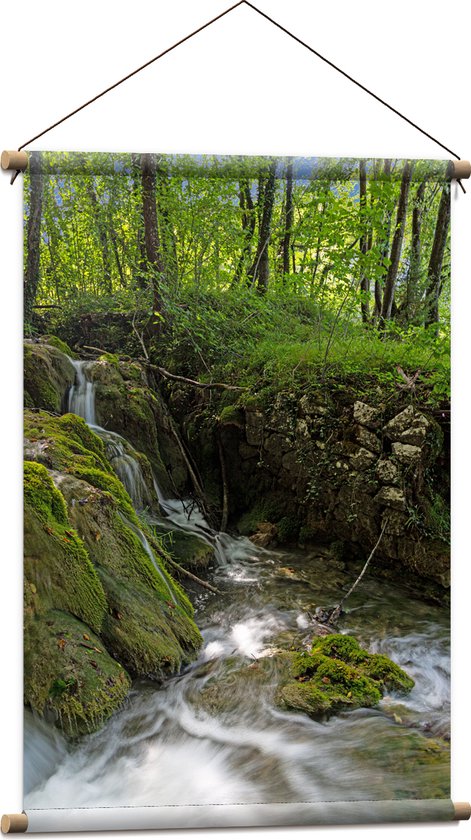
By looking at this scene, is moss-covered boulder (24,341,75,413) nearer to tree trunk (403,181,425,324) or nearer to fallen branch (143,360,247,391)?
fallen branch (143,360,247,391)

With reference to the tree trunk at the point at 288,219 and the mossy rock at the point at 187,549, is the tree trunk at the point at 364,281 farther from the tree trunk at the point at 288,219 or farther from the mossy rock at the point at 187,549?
the mossy rock at the point at 187,549

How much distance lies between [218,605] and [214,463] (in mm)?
587

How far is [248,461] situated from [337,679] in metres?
0.93

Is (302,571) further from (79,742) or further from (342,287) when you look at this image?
(342,287)

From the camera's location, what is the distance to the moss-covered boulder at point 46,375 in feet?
7.50

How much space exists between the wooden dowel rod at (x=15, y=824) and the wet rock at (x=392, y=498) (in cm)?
179

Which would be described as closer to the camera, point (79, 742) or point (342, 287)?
point (79, 742)

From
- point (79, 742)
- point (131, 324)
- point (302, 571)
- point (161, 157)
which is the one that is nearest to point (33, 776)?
point (79, 742)

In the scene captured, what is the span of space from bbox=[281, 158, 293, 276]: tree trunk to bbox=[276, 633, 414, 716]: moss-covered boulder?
158cm

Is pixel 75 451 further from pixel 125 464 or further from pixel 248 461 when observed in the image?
pixel 248 461

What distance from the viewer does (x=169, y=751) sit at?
2.11 meters

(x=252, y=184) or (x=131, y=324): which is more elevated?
(x=252, y=184)
